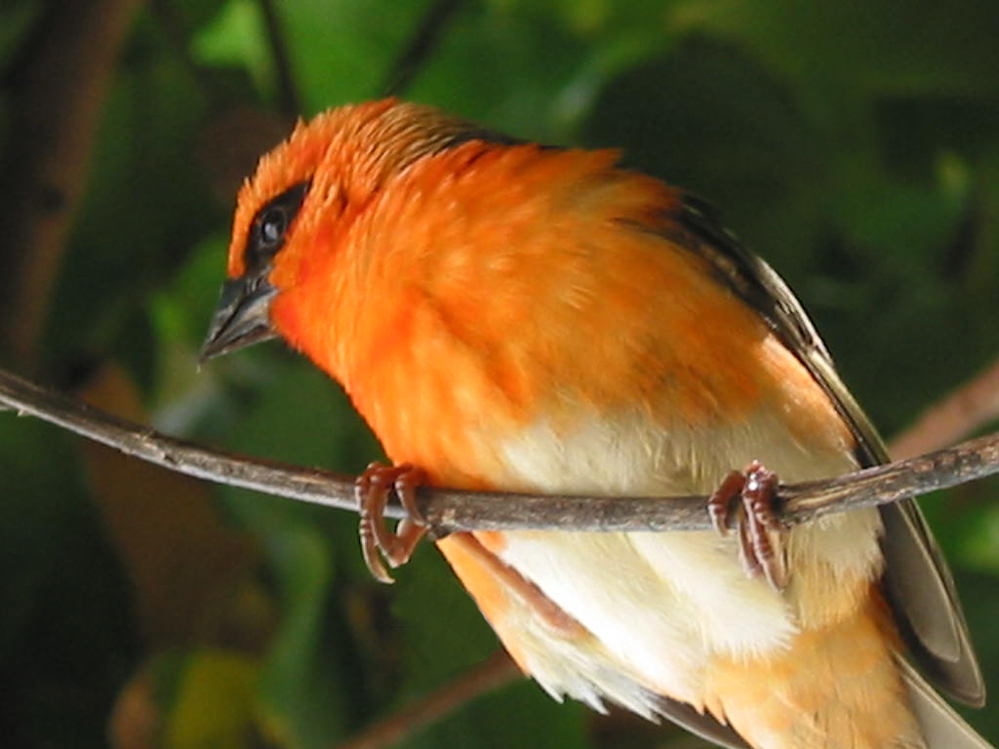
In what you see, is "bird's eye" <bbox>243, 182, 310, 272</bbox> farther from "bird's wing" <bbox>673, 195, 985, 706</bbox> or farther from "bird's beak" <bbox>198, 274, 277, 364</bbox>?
"bird's wing" <bbox>673, 195, 985, 706</bbox>

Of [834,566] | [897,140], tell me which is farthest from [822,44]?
[834,566]

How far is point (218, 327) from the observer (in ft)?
3.99

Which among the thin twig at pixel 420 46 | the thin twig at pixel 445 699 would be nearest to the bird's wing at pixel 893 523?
the thin twig at pixel 445 699

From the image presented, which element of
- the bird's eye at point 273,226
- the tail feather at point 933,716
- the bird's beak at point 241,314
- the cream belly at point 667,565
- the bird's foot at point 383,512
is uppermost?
the bird's eye at point 273,226

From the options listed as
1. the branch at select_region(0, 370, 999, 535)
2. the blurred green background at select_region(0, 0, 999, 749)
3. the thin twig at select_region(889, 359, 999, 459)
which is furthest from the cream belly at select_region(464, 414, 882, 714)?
the blurred green background at select_region(0, 0, 999, 749)

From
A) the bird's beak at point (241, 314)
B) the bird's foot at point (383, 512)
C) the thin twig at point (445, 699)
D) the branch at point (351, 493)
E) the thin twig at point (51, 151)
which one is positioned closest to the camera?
the branch at point (351, 493)

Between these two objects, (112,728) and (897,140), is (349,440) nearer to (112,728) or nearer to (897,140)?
(112,728)

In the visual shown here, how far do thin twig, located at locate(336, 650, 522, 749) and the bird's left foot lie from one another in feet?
1.51

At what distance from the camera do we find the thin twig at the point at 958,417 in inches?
50.5

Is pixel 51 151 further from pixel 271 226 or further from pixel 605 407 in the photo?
pixel 605 407

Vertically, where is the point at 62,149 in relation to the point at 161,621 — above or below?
above

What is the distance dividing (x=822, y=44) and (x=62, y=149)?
0.93 metres

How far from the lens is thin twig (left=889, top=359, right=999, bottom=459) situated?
128 cm

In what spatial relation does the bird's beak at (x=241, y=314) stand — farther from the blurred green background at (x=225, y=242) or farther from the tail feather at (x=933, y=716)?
the tail feather at (x=933, y=716)
